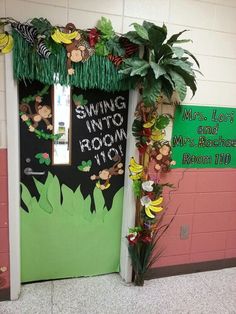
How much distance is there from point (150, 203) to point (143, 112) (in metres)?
0.73

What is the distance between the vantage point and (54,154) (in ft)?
7.18

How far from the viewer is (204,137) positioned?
2.39 m

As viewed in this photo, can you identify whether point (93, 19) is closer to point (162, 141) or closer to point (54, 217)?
point (162, 141)

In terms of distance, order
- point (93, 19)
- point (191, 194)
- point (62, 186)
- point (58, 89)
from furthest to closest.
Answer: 1. point (191, 194)
2. point (62, 186)
3. point (58, 89)
4. point (93, 19)

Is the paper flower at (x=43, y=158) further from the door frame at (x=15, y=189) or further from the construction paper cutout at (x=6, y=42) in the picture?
the construction paper cutout at (x=6, y=42)

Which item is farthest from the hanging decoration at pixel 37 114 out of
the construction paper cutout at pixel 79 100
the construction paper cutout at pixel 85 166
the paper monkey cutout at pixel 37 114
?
the construction paper cutout at pixel 85 166

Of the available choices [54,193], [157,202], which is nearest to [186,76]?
[157,202]

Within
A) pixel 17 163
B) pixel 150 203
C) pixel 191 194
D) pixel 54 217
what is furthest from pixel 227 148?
pixel 17 163

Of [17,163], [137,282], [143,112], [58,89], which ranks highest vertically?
[58,89]

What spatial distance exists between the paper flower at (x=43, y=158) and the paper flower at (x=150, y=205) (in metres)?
0.82

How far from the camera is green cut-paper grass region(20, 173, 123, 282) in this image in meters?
2.23

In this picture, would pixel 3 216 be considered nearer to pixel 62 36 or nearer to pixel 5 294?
pixel 5 294

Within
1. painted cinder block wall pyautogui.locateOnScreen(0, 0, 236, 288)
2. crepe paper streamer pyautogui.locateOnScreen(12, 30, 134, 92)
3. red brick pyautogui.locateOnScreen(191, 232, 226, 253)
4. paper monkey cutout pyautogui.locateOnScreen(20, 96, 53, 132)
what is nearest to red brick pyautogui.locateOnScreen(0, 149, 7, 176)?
painted cinder block wall pyautogui.locateOnScreen(0, 0, 236, 288)

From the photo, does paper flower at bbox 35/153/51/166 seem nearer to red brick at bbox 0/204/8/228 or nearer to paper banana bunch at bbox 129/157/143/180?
red brick at bbox 0/204/8/228
